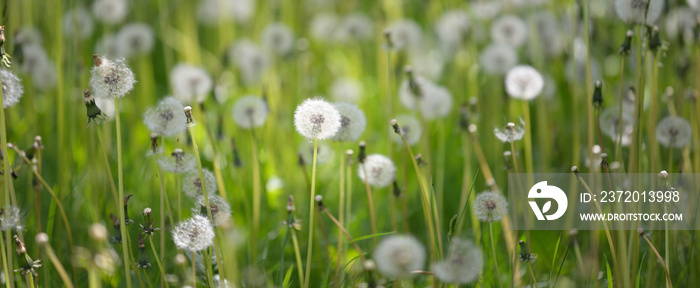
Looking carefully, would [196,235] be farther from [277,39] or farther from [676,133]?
[277,39]

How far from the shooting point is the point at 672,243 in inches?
35.3

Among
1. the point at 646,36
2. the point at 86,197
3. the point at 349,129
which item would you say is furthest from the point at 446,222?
the point at 86,197

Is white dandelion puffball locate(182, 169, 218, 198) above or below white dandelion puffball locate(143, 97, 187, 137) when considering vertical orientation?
below

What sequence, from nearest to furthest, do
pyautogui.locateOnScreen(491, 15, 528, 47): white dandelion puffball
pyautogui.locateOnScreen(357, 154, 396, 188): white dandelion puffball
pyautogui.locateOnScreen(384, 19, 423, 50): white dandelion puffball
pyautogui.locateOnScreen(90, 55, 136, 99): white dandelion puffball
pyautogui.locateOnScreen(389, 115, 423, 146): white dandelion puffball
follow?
pyautogui.locateOnScreen(90, 55, 136, 99): white dandelion puffball
pyautogui.locateOnScreen(357, 154, 396, 188): white dandelion puffball
pyautogui.locateOnScreen(389, 115, 423, 146): white dandelion puffball
pyautogui.locateOnScreen(491, 15, 528, 47): white dandelion puffball
pyautogui.locateOnScreen(384, 19, 423, 50): white dandelion puffball

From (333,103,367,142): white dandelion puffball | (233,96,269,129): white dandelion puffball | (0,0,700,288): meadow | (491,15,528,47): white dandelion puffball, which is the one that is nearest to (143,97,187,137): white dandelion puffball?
(0,0,700,288): meadow

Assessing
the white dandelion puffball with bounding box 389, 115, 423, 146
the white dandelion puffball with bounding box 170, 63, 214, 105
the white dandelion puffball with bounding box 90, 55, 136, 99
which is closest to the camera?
the white dandelion puffball with bounding box 90, 55, 136, 99

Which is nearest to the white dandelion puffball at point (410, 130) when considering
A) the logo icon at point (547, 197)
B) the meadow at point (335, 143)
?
the meadow at point (335, 143)

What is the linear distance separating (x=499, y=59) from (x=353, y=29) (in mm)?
618

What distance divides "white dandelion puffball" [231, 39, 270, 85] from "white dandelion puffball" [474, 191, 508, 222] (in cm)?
115

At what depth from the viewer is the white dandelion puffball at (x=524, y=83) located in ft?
3.76

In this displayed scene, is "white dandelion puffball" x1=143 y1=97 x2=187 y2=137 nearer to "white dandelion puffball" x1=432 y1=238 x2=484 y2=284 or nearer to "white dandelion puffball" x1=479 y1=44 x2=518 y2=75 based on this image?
"white dandelion puffball" x1=432 y1=238 x2=484 y2=284

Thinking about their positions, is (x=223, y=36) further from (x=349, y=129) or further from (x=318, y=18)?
(x=349, y=129)

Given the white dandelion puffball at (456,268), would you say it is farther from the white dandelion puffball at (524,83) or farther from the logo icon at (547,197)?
the white dandelion puffball at (524,83)

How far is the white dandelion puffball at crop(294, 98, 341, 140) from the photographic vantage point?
741mm
